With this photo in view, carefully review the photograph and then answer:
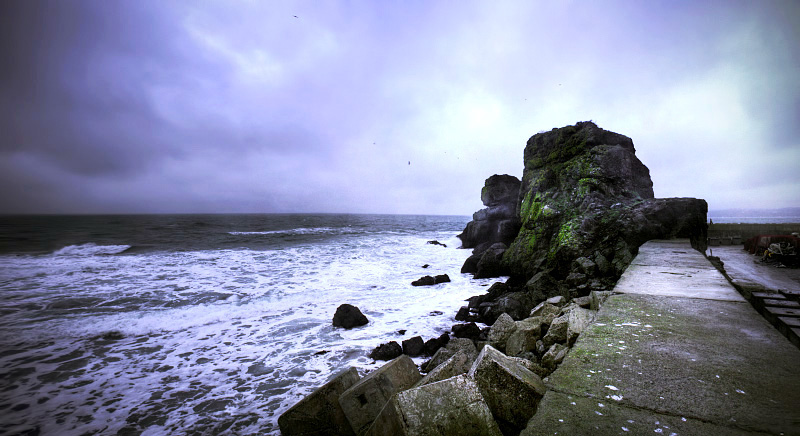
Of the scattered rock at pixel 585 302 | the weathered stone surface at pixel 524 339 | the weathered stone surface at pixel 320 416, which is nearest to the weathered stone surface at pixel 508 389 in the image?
the weathered stone surface at pixel 320 416

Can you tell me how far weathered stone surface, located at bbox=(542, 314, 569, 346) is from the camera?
374 cm

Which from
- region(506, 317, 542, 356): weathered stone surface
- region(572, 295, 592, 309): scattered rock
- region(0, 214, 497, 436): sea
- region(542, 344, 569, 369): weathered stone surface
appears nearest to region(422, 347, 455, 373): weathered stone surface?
region(506, 317, 542, 356): weathered stone surface

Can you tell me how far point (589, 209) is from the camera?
9969 mm

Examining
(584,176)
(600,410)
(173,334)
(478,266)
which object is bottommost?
(173,334)

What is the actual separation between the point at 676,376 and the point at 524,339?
2446mm

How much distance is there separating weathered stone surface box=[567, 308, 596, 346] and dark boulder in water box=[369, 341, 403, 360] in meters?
3.30

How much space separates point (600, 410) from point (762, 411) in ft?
2.60

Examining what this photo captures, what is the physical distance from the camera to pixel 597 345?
2.48m

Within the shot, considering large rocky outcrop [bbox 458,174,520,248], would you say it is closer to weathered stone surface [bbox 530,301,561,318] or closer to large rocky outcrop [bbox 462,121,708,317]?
large rocky outcrop [bbox 462,121,708,317]

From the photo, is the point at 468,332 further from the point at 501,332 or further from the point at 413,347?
the point at 501,332

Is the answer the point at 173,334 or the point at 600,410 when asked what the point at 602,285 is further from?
the point at 173,334

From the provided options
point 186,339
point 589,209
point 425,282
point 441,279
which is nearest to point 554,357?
point 186,339

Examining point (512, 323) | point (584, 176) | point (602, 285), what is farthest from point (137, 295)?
point (584, 176)

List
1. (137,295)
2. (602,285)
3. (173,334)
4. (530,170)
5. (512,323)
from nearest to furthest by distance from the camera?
(512,323) < (602,285) < (173,334) < (137,295) < (530,170)
